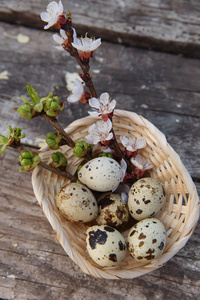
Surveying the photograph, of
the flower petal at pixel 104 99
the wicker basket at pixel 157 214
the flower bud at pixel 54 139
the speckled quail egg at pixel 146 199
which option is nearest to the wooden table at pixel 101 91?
the wicker basket at pixel 157 214

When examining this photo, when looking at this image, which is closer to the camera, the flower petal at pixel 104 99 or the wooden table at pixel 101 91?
the flower petal at pixel 104 99

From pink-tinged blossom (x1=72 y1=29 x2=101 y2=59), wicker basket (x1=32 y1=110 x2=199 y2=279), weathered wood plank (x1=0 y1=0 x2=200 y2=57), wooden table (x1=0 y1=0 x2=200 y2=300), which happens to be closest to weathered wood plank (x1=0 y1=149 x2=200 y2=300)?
wooden table (x1=0 y1=0 x2=200 y2=300)

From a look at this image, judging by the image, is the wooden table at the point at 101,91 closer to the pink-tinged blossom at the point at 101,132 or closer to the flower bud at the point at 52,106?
the pink-tinged blossom at the point at 101,132

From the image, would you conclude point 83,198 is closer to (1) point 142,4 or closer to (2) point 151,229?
(2) point 151,229

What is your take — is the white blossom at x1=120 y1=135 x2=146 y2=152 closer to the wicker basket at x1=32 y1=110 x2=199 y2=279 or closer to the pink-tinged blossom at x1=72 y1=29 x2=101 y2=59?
the wicker basket at x1=32 y1=110 x2=199 y2=279

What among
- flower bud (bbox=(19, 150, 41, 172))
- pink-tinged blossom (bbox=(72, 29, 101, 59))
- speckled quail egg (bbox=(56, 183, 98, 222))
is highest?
pink-tinged blossom (bbox=(72, 29, 101, 59))
